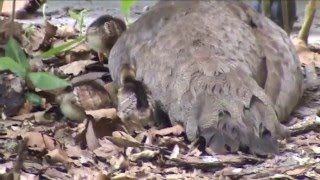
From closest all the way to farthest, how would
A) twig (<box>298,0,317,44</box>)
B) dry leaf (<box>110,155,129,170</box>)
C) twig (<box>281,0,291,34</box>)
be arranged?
dry leaf (<box>110,155,129,170</box>)
twig (<box>298,0,317,44</box>)
twig (<box>281,0,291,34</box>)

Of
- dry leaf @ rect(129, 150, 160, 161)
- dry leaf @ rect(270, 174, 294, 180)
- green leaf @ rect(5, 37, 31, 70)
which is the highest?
green leaf @ rect(5, 37, 31, 70)

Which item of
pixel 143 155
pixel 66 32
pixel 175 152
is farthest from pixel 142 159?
pixel 66 32

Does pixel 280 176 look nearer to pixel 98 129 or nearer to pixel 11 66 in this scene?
pixel 98 129

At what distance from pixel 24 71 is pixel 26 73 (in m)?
0.03

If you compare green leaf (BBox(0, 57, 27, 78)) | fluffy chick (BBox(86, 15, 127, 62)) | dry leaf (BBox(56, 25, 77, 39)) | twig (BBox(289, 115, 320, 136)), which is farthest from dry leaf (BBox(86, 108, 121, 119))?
dry leaf (BBox(56, 25, 77, 39))

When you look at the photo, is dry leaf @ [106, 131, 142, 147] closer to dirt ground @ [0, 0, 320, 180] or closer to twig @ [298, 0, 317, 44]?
dirt ground @ [0, 0, 320, 180]

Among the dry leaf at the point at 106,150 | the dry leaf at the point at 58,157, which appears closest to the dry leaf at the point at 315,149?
the dry leaf at the point at 106,150

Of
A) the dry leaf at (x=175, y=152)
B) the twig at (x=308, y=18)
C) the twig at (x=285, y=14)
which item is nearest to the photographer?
the dry leaf at (x=175, y=152)

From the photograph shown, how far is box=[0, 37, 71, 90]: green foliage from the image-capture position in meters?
3.84

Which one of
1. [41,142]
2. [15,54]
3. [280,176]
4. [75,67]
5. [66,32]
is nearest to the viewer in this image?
[280,176]

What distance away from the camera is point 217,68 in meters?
3.97

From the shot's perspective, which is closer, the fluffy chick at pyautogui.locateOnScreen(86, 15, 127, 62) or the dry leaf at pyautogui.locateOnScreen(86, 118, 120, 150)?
the dry leaf at pyautogui.locateOnScreen(86, 118, 120, 150)

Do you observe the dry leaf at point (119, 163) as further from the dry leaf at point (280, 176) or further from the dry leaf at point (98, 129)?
the dry leaf at point (280, 176)

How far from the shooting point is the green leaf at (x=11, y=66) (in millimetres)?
3957
